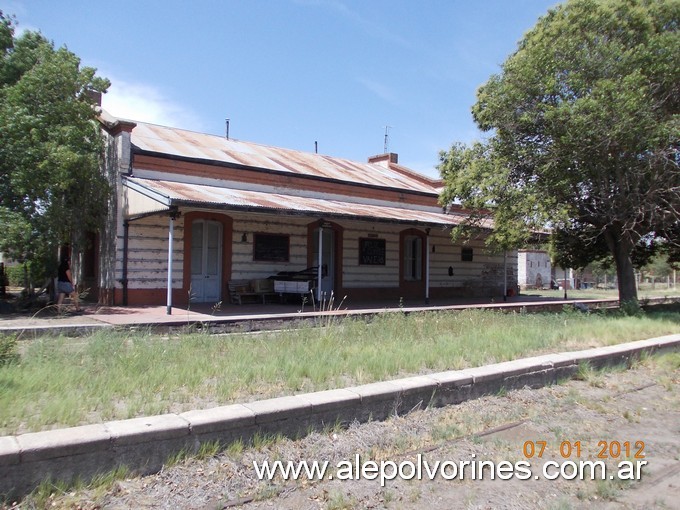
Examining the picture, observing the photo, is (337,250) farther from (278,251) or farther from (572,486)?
(572,486)

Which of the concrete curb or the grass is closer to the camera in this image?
the concrete curb

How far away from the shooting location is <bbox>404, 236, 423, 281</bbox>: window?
2200 centimetres

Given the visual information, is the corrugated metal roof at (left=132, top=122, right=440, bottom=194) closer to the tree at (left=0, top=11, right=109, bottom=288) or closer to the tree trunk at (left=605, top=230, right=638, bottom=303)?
the tree at (left=0, top=11, right=109, bottom=288)

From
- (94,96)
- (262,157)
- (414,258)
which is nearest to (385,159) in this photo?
(414,258)

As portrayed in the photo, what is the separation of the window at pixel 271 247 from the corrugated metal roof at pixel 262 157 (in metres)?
2.27

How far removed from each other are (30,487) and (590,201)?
15.3m

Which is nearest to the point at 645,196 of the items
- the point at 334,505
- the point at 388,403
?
the point at 388,403

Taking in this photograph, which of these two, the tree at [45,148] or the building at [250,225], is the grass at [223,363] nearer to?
the building at [250,225]

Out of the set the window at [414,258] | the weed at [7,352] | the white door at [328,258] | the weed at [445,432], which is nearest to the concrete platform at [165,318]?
the weed at [7,352]

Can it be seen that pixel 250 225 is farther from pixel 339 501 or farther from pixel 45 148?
pixel 339 501

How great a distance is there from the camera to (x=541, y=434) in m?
5.43

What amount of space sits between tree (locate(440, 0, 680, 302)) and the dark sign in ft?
16.3

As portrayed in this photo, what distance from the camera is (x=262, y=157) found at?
1977 cm

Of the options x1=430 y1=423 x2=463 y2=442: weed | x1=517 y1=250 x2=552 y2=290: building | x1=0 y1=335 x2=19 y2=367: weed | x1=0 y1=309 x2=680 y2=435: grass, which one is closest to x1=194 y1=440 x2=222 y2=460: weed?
x1=0 y1=309 x2=680 y2=435: grass
